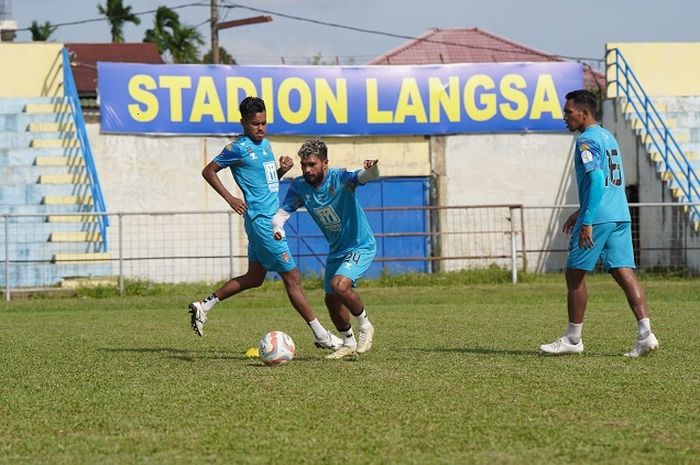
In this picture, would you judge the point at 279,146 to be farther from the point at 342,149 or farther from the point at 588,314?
the point at 588,314

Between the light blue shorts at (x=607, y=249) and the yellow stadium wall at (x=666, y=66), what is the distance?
66.3 feet

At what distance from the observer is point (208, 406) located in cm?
741

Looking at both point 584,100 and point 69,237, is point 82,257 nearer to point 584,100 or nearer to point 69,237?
point 69,237

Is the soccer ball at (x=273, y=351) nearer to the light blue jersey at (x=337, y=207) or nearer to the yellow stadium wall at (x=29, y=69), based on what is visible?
the light blue jersey at (x=337, y=207)

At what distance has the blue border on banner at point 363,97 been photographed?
1074 inches

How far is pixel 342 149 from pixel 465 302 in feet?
31.3

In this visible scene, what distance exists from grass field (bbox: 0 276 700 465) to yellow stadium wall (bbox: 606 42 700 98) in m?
16.3

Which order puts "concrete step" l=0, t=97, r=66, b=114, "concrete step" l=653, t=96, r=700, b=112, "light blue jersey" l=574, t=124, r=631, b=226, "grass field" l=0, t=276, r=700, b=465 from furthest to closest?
"concrete step" l=653, t=96, r=700, b=112, "concrete step" l=0, t=97, r=66, b=114, "light blue jersey" l=574, t=124, r=631, b=226, "grass field" l=0, t=276, r=700, b=465

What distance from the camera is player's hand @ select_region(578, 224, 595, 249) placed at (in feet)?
31.9

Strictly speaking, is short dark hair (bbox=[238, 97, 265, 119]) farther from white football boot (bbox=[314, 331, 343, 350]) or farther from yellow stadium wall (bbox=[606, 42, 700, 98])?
yellow stadium wall (bbox=[606, 42, 700, 98])

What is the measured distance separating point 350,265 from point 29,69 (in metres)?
18.8

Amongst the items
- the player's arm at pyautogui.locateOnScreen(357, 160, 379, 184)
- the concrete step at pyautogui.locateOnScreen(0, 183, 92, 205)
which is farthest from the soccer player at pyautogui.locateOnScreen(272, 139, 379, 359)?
the concrete step at pyautogui.locateOnScreen(0, 183, 92, 205)

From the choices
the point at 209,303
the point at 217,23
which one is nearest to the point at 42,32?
the point at 217,23

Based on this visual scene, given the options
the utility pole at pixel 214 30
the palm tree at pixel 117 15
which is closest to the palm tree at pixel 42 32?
the palm tree at pixel 117 15
